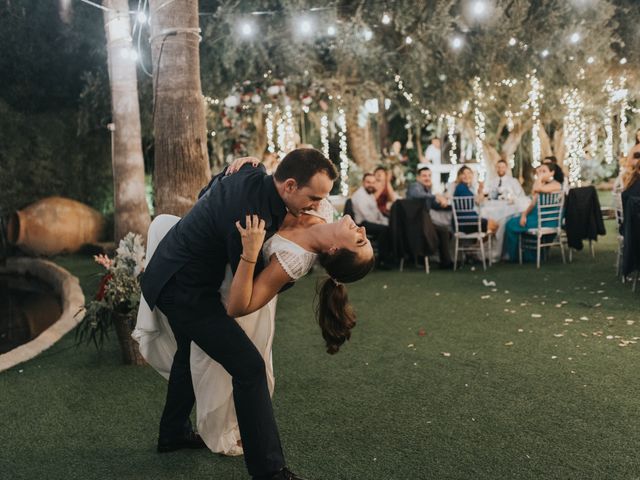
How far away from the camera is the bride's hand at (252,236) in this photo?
2658 millimetres

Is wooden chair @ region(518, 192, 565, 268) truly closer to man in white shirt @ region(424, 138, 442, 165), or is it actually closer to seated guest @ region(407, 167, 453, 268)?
seated guest @ region(407, 167, 453, 268)

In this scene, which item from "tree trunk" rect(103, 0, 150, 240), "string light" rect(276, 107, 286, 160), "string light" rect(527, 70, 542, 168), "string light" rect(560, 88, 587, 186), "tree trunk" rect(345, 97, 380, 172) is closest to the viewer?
"tree trunk" rect(103, 0, 150, 240)

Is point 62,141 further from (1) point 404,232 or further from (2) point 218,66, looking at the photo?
(1) point 404,232

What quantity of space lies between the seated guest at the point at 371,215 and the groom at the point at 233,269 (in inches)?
236

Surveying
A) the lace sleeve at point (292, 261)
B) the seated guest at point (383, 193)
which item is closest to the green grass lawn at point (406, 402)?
the lace sleeve at point (292, 261)

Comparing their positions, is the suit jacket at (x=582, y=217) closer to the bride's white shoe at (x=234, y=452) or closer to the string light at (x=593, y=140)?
the bride's white shoe at (x=234, y=452)

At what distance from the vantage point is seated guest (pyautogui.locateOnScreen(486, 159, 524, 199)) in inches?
400

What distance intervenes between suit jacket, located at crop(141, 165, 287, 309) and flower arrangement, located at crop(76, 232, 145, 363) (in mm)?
1919

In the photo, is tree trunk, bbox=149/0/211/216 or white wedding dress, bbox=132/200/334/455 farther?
tree trunk, bbox=149/0/211/216

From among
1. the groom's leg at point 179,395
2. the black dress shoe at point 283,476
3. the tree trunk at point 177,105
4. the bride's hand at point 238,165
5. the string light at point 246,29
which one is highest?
the string light at point 246,29

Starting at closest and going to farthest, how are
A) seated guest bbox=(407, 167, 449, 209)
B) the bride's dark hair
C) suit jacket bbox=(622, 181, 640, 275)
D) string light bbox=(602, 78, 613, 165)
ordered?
the bride's dark hair → suit jacket bbox=(622, 181, 640, 275) → seated guest bbox=(407, 167, 449, 209) → string light bbox=(602, 78, 613, 165)

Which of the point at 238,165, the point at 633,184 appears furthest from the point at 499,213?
the point at 238,165

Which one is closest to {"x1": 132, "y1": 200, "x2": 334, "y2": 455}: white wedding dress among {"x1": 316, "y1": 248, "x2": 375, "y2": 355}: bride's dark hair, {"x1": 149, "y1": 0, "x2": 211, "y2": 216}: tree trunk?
{"x1": 316, "y1": 248, "x2": 375, "y2": 355}: bride's dark hair

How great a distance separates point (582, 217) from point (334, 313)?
6672 mm
